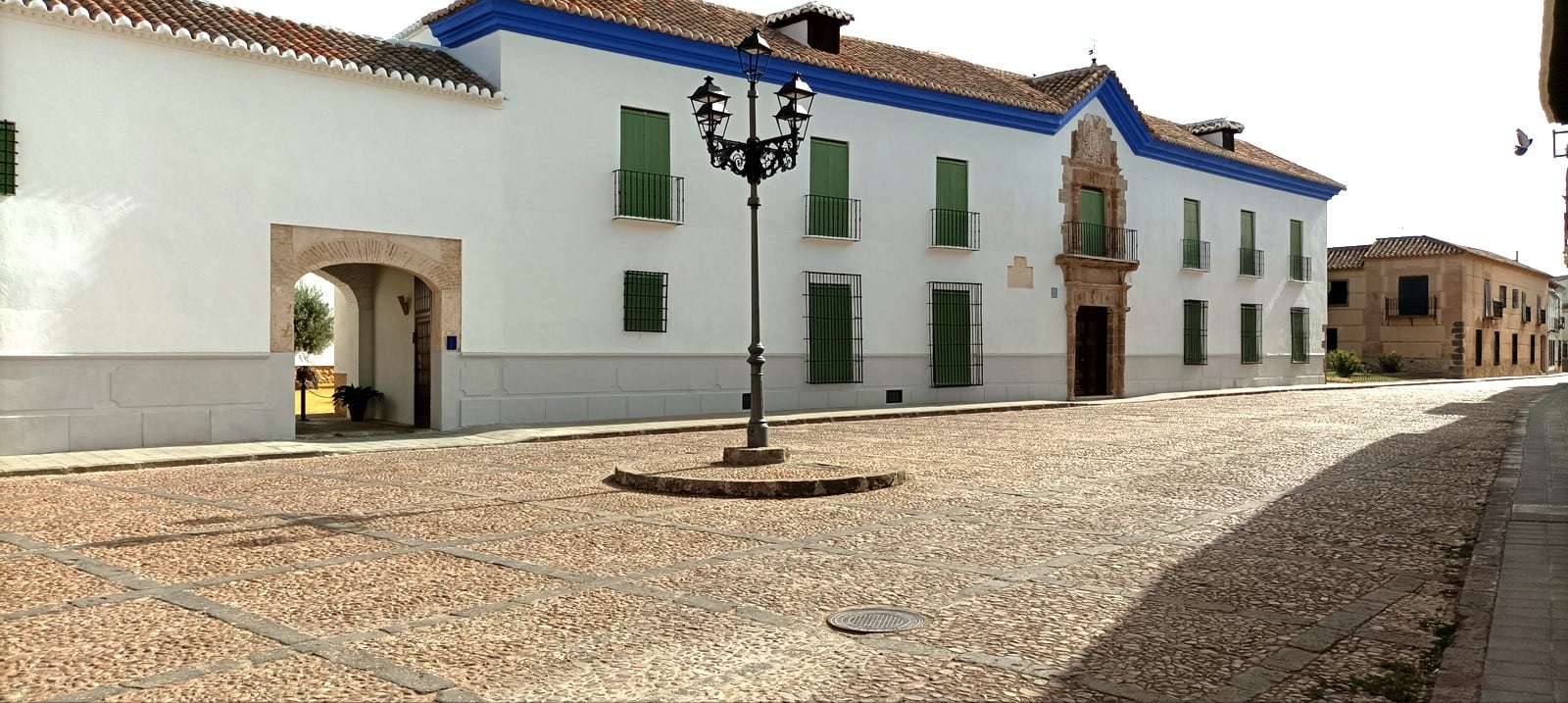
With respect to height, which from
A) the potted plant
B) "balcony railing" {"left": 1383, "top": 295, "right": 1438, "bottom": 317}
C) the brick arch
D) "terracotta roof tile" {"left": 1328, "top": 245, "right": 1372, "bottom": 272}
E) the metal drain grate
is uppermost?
"terracotta roof tile" {"left": 1328, "top": 245, "right": 1372, "bottom": 272}

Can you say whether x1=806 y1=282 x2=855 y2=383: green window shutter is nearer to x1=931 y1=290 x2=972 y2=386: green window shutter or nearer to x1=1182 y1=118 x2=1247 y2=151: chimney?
x1=931 y1=290 x2=972 y2=386: green window shutter

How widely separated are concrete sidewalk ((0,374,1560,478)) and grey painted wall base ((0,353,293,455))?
21 cm

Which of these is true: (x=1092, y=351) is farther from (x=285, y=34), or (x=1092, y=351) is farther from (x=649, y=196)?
(x=285, y=34)

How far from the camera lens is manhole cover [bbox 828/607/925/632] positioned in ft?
14.3

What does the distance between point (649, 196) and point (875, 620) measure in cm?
1222

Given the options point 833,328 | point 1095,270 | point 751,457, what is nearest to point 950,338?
point 833,328

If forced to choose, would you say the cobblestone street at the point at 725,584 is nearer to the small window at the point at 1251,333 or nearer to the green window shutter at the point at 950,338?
the green window shutter at the point at 950,338

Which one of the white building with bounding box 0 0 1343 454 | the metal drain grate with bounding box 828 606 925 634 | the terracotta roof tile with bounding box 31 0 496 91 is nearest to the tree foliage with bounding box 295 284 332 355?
the white building with bounding box 0 0 1343 454

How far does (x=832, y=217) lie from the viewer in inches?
724

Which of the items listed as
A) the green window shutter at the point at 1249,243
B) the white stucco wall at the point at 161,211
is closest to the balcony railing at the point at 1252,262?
the green window shutter at the point at 1249,243

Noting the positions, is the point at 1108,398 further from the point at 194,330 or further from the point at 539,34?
the point at 194,330

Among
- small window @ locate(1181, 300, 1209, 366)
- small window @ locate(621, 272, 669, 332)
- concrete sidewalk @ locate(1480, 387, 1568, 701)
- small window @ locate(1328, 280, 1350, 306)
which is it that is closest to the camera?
concrete sidewalk @ locate(1480, 387, 1568, 701)

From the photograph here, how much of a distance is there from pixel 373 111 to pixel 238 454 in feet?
15.4

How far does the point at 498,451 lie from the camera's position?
11.9 m
